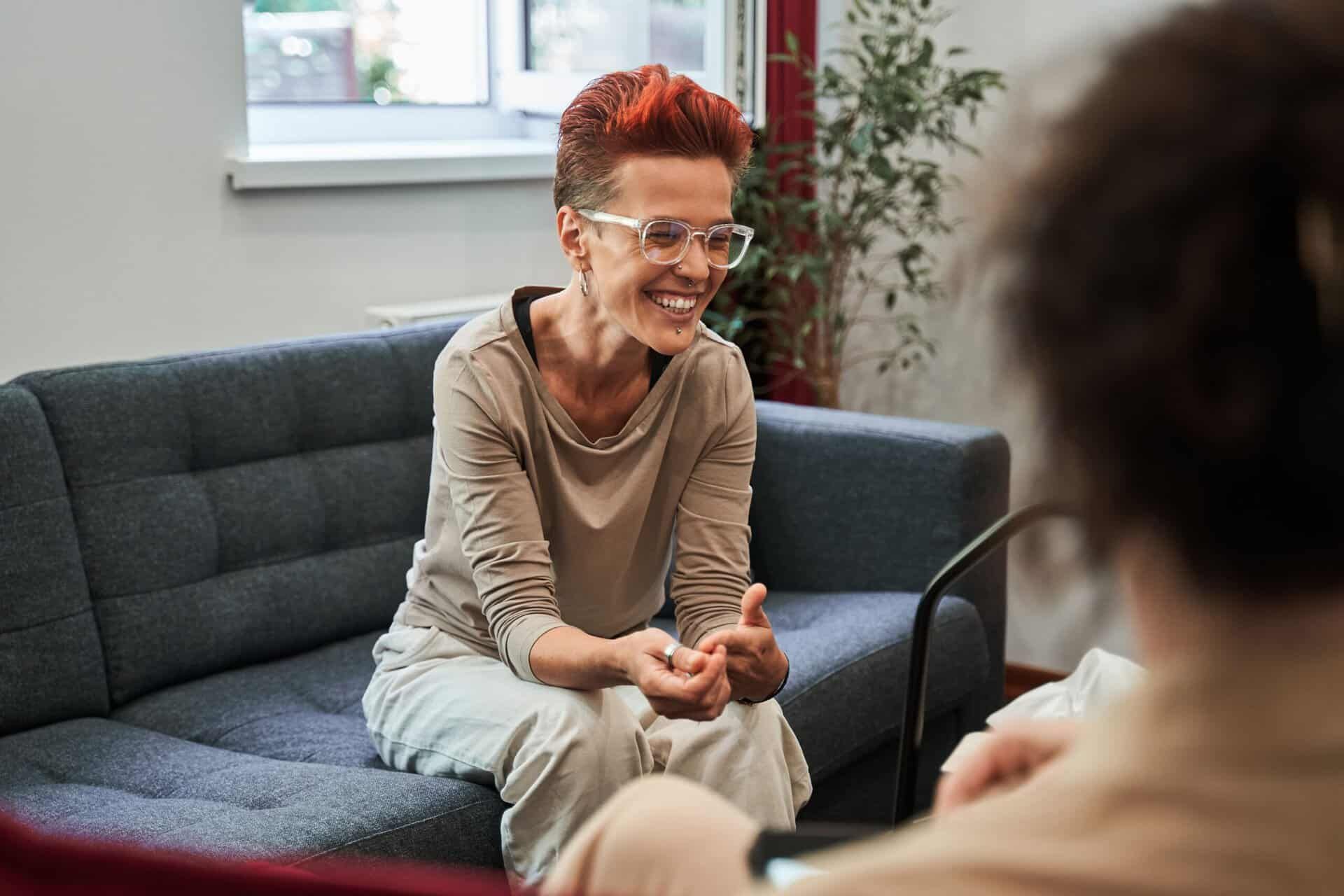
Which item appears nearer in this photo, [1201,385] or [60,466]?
[1201,385]

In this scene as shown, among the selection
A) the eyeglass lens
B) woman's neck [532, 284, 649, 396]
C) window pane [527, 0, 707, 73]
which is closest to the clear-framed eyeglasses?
the eyeglass lens

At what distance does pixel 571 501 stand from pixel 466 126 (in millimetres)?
1929

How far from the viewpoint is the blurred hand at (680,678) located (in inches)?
59.9

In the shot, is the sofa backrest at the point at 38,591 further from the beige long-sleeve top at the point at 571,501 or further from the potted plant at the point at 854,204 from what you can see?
the potted plant at the point at 854,204

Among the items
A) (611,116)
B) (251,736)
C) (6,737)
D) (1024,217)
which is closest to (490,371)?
(611,116)

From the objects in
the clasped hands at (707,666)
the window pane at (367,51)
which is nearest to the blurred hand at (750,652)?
the clasped hands at (707,666)

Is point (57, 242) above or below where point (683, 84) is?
below

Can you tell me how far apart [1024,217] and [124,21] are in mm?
2424

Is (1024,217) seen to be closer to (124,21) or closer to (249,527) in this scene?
(249,527)

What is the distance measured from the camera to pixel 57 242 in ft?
8.24

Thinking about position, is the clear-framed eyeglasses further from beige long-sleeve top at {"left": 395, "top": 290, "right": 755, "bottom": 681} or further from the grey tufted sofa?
the grey tufted sofa

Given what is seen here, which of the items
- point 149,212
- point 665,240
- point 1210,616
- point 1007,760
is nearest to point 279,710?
point 665,240

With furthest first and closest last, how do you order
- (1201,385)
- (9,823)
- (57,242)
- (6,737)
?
(57,242), (6,737), (9,823), (1201,385)

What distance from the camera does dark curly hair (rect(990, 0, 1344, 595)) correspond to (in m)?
0.44
